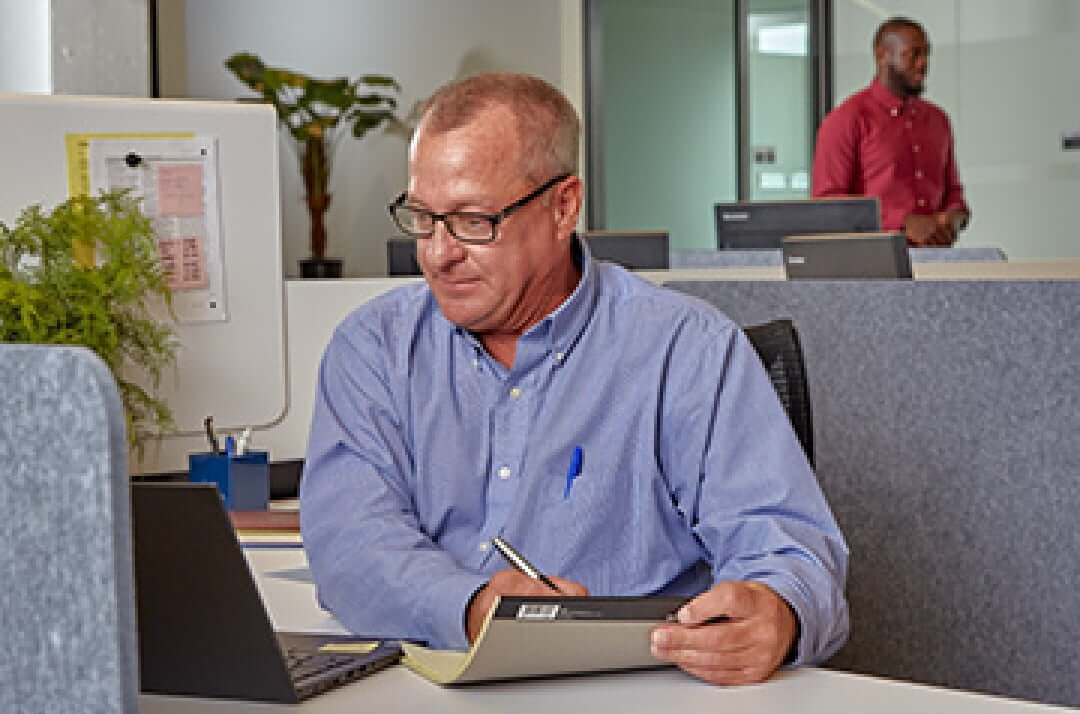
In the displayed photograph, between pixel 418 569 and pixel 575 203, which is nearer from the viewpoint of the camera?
pixel 418 569

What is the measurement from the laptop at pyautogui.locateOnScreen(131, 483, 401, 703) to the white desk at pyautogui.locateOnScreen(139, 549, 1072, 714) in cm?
2

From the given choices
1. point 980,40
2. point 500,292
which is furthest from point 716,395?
point 980,40

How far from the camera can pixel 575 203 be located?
5.22ft

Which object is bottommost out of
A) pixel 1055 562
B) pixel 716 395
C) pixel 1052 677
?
pixel 1052 677

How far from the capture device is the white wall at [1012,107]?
732 centimetres

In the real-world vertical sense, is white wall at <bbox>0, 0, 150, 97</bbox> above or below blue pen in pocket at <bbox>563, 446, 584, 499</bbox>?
above

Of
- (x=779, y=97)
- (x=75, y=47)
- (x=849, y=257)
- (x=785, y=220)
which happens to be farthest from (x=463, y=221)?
(x=779, y=97)

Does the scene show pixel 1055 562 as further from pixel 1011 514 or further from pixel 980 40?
pixel 980 40

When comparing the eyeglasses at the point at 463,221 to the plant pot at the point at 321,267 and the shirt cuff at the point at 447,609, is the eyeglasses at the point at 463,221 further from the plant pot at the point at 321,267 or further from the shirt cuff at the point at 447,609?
the plant pot at the point at 321,267

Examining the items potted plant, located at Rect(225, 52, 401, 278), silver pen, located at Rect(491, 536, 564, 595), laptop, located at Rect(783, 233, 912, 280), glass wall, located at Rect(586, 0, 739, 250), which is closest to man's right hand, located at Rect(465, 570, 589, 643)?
silver pen, located at Rect(491, 536, 564, 595)

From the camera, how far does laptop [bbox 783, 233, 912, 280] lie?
10.8ft

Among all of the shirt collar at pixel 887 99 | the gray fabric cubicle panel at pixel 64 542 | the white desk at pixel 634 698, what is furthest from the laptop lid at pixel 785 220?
the gray fabric cubicle panel at pixel 64 542

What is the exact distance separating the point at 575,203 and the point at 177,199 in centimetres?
65

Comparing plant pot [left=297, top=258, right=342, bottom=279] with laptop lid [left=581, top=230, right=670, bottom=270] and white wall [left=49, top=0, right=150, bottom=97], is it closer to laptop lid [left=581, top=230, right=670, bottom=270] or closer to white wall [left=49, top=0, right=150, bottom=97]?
white wall [left=49, top=0, right=150, bottom=97]
